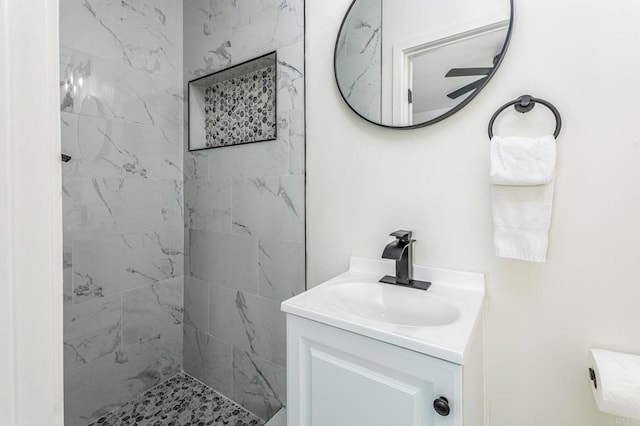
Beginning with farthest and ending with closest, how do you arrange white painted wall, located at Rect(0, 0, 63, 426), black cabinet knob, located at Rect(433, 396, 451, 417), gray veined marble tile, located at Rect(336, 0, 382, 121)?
gray veined marble tile, located at Rect(336, 0, 382, 121), black cabinet knob, located at Rect(433, 396, 451, 417), white painted wall, located at Rect(0, 0, 63, 426)

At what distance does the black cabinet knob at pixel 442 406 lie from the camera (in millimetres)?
627

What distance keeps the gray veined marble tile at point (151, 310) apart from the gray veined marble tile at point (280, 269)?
27.8 inches

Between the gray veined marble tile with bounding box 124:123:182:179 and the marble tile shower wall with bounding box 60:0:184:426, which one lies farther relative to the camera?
the gray veined marble tile with bounding box 124:123:182:179

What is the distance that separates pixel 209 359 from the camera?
1796 mm

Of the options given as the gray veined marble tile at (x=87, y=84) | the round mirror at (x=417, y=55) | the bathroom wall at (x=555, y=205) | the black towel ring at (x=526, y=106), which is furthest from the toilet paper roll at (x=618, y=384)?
the gray veined marble tile at (x=87, y=84)

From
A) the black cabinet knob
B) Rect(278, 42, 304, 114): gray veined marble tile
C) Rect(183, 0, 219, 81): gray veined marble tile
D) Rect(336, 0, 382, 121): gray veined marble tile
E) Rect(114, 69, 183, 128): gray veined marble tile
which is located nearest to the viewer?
the black cabinet knob

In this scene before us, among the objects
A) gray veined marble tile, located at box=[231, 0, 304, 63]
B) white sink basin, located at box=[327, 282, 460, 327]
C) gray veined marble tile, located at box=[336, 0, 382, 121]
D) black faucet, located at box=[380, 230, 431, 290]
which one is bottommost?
white sink basin, located at box=[327, 282, 460, 327]

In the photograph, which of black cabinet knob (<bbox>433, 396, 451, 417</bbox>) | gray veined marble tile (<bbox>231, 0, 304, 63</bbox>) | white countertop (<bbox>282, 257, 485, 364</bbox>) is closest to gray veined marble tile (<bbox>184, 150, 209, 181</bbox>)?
gray veined marble tile (<bbox>231, 0, 304, 63</bbox>)

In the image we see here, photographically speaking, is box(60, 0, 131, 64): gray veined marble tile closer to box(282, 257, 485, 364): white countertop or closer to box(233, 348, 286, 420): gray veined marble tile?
box(282, 257, 485, 364): white countertop

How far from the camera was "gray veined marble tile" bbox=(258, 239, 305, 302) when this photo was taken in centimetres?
141

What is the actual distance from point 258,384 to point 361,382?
3.42 feet

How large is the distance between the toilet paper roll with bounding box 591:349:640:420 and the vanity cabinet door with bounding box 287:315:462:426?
389mm

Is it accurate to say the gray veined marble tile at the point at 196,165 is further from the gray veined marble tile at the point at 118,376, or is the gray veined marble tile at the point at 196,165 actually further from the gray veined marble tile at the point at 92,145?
the gray veined marble tile at the point at 118,376

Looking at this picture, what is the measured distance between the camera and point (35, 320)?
1.06ft
